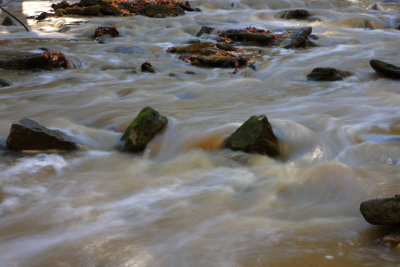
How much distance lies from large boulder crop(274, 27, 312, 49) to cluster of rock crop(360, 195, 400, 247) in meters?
8.32

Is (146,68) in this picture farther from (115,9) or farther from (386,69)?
(115,9)

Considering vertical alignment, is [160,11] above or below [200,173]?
above

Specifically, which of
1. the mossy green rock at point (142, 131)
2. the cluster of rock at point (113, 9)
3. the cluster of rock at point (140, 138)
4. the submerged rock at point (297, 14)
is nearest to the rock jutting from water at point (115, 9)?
the cluster of rock at point (113, 9)

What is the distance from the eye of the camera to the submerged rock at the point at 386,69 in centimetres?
719

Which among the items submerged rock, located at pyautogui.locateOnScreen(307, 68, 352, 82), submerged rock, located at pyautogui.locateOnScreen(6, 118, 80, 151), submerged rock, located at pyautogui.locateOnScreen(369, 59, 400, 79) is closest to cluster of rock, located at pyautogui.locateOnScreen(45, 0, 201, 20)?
submerged rock, located at pyautogui.locateOnScreen(307, 68, 352, 82)

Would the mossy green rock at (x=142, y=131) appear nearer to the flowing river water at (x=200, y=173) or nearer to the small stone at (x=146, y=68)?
A: the flowing river water at (x=200, y=173)

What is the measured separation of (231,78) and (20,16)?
11682mm

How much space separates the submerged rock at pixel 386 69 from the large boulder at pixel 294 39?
3165 millimetres

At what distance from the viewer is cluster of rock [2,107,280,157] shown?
4.20 metres

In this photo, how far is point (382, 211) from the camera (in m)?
2.65

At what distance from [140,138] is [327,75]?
13.6ft

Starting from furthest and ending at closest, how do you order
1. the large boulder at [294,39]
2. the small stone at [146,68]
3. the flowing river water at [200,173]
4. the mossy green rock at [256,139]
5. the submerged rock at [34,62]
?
1. the large boulder at [294,39]
2. the small stone at [146,68]
3. the submerged rock at [34,62]
4. the mossy green rock at [256,139]
5. the flowing river water at [200,173]

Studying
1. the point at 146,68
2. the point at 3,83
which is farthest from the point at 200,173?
the point at 146,68

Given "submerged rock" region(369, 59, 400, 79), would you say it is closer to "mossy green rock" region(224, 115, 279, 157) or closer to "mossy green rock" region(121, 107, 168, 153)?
"mossy green rock" region(224, 115, 279, 157)
